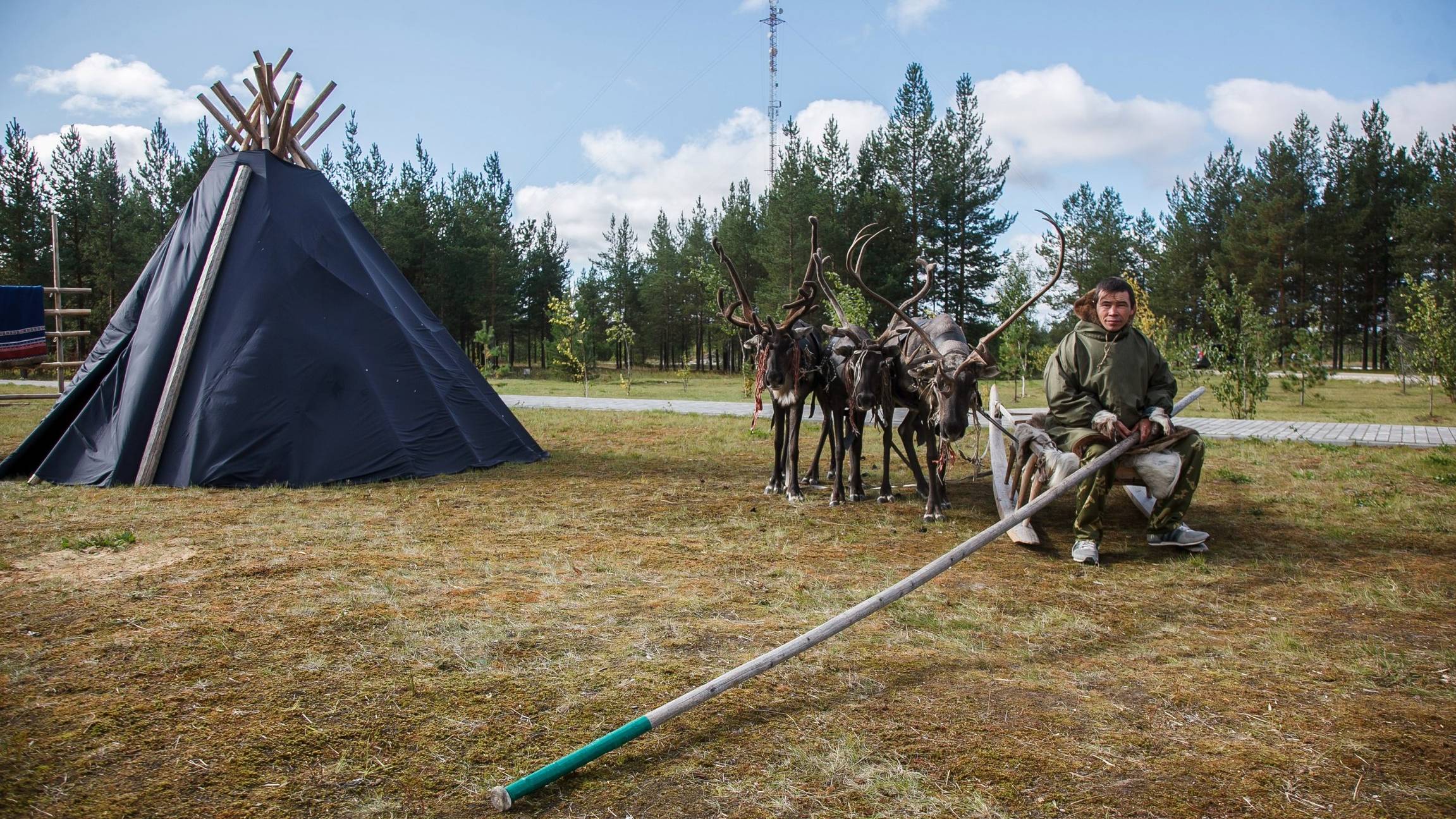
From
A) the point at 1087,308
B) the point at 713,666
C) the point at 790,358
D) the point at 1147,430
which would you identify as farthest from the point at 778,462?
the point at 713,666

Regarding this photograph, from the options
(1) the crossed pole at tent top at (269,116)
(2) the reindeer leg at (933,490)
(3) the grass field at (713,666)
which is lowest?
(3) the grass field at (713,666)

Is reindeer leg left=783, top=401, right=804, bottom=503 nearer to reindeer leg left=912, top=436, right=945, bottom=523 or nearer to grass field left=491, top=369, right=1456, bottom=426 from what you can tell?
reindeer leg left=912, top=436, right=945, bottom=523

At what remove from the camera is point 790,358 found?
7.04 meters

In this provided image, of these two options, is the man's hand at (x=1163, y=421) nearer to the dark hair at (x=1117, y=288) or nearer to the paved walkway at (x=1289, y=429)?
the dark hair at (x=1117, y=288)

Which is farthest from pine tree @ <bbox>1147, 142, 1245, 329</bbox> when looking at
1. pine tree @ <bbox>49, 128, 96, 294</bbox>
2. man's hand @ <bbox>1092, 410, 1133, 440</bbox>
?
pine tree @ <bbox>49, 128, 96, 294</bbox>

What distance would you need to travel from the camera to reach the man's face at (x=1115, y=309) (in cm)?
525

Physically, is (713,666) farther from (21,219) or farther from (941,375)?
(21,219)

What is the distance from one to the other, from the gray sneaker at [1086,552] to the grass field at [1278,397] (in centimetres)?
1025

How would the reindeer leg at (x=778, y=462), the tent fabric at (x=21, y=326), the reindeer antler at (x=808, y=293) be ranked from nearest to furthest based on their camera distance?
1. the reindeer antler at (x=808, y=293)
2. the reindeer leg at (x=778, y=462)
3. the tent fabric at (x=21, y=326)

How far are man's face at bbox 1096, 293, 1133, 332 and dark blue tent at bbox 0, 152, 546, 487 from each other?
6469mm

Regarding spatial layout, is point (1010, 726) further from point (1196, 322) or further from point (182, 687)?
point (1196, 322)

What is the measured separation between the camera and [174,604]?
Answer: 4.18 metres

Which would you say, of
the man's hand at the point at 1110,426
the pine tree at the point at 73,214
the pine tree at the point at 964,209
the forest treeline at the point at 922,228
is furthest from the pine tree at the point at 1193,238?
the pine tree at the point at 73,214

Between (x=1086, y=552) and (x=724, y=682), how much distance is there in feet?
10.6
